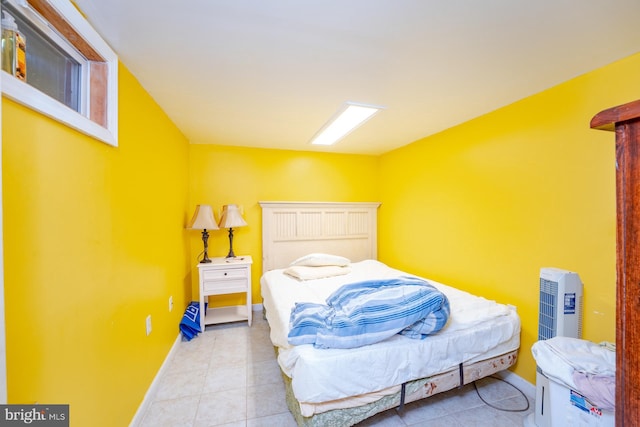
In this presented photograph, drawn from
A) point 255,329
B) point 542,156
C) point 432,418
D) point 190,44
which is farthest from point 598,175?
point 255,329

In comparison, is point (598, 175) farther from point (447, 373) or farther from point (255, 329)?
point (255, 329)

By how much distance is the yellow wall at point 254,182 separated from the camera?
3.28 meters

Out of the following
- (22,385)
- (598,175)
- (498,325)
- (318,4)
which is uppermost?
(318,4)

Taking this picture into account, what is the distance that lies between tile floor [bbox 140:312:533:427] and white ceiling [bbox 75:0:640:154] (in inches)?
86.3

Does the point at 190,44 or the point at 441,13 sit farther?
the point at 190,44

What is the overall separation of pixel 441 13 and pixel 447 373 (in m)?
2.01

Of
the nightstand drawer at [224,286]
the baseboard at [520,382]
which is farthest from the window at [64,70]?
the baseboard at [520,382]

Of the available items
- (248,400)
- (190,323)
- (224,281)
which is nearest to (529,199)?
(248,400)

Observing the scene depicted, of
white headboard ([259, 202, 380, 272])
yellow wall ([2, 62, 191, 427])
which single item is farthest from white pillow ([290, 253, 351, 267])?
yellow wall ([2, 62, 191, 427])

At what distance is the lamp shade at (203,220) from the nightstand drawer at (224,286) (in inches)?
24.2

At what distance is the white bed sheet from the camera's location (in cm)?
133

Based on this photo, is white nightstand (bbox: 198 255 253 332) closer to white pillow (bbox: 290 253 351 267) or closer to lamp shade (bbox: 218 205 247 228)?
lamp shade (bbox: 218 205 247 228)

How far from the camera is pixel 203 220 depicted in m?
2.92

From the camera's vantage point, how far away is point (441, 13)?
114 centimetres
